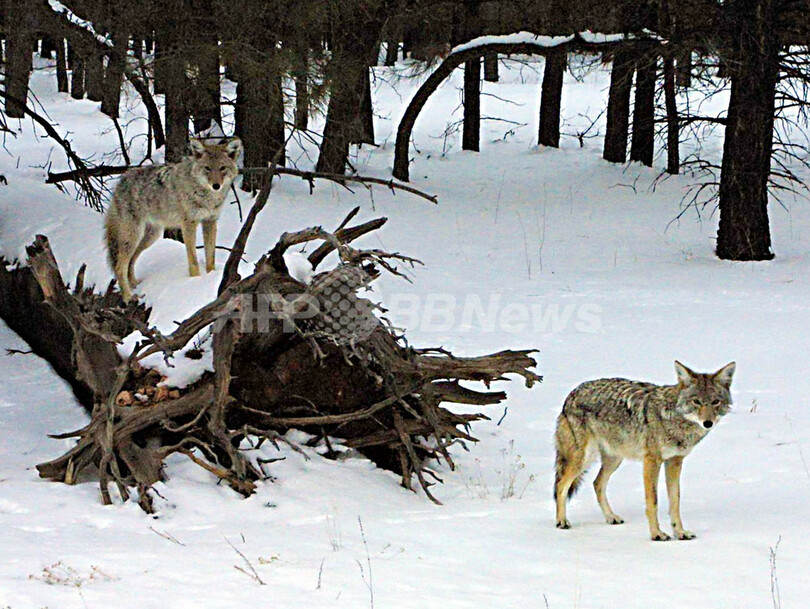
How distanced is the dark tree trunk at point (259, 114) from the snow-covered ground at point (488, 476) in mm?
997

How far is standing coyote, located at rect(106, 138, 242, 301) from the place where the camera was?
8.45 meters

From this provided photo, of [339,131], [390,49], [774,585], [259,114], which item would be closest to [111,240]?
[259,114]

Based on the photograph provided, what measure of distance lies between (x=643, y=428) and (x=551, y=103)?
65.1 ft

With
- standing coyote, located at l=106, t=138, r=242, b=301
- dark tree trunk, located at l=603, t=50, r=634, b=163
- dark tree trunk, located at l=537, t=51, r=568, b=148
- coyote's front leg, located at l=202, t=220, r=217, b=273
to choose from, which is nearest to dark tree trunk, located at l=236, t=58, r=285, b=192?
standing coyote, located at l=106, t=138, r=242, b=301

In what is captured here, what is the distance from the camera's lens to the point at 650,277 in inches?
578

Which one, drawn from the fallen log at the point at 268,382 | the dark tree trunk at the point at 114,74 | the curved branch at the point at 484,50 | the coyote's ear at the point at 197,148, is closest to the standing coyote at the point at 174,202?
the coyote's ear at the point at 197,148

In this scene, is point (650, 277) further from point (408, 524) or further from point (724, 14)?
point (408, 524)

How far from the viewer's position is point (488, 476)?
25.1ft

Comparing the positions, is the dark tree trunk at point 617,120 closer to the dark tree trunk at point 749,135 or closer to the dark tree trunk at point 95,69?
the dark tree trunk at point 749,135

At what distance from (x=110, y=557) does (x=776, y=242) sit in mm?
14279

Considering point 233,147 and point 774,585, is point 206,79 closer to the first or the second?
point 233,147

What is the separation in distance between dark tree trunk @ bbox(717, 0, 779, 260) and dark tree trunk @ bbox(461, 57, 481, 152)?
30.7 ft

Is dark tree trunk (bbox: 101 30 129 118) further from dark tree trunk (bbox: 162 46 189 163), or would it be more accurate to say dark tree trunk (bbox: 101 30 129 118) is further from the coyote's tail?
the coyote's tail

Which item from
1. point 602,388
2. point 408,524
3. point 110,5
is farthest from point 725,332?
point 110,5
